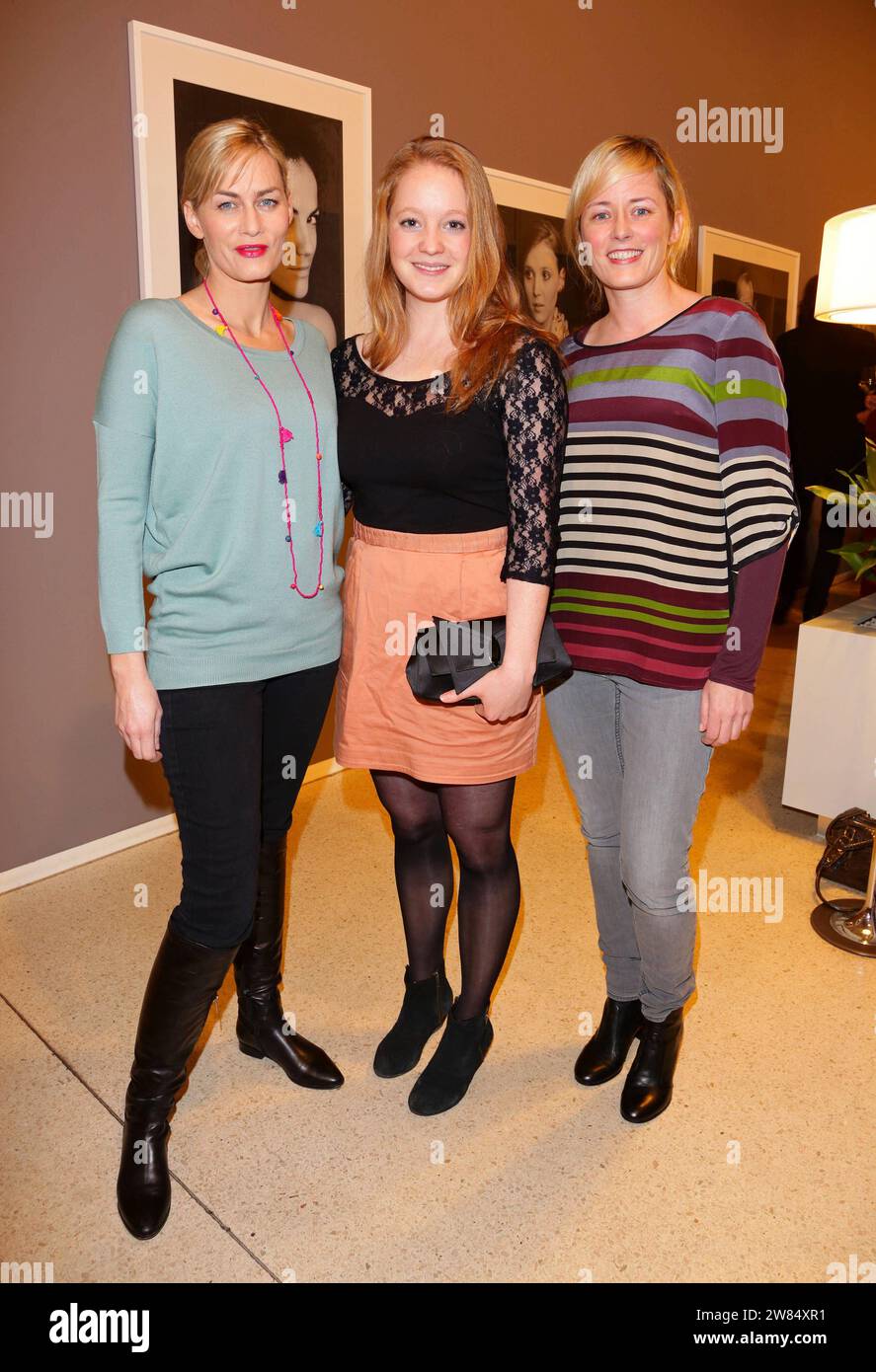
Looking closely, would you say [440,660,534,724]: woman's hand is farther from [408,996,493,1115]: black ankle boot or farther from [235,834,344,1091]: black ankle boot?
[408,996,493,1115]: black ankle boot

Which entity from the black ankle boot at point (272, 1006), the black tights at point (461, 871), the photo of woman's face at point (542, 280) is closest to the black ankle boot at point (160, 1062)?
the black ankle boot at point (272, 1006)

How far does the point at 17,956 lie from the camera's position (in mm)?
2354

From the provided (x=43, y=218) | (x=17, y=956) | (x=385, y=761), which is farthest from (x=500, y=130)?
(x=17, y=956)

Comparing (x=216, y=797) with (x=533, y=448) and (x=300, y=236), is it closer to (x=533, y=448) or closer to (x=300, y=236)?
(x=533, y=448)

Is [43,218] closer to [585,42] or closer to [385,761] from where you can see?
[385,761]

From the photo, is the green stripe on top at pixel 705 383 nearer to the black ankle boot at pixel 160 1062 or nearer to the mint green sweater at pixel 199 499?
the mint green sweater at pixel 199 499

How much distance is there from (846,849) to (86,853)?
2113mm

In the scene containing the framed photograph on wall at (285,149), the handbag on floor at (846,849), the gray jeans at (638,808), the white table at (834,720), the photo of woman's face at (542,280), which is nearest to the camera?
the gray jeans at (638,808)

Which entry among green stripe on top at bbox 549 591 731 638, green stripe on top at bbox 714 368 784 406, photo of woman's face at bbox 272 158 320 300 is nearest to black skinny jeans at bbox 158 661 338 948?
green stripe on top at bbox 549 591 731 638

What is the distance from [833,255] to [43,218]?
6.97 feet

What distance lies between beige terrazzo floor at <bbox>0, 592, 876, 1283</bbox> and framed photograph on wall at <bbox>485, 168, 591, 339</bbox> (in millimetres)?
2471

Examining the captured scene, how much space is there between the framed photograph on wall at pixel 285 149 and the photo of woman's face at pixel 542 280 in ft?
3.05

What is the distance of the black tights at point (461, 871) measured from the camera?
169 cm

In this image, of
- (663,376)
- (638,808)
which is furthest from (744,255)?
(638,808)
